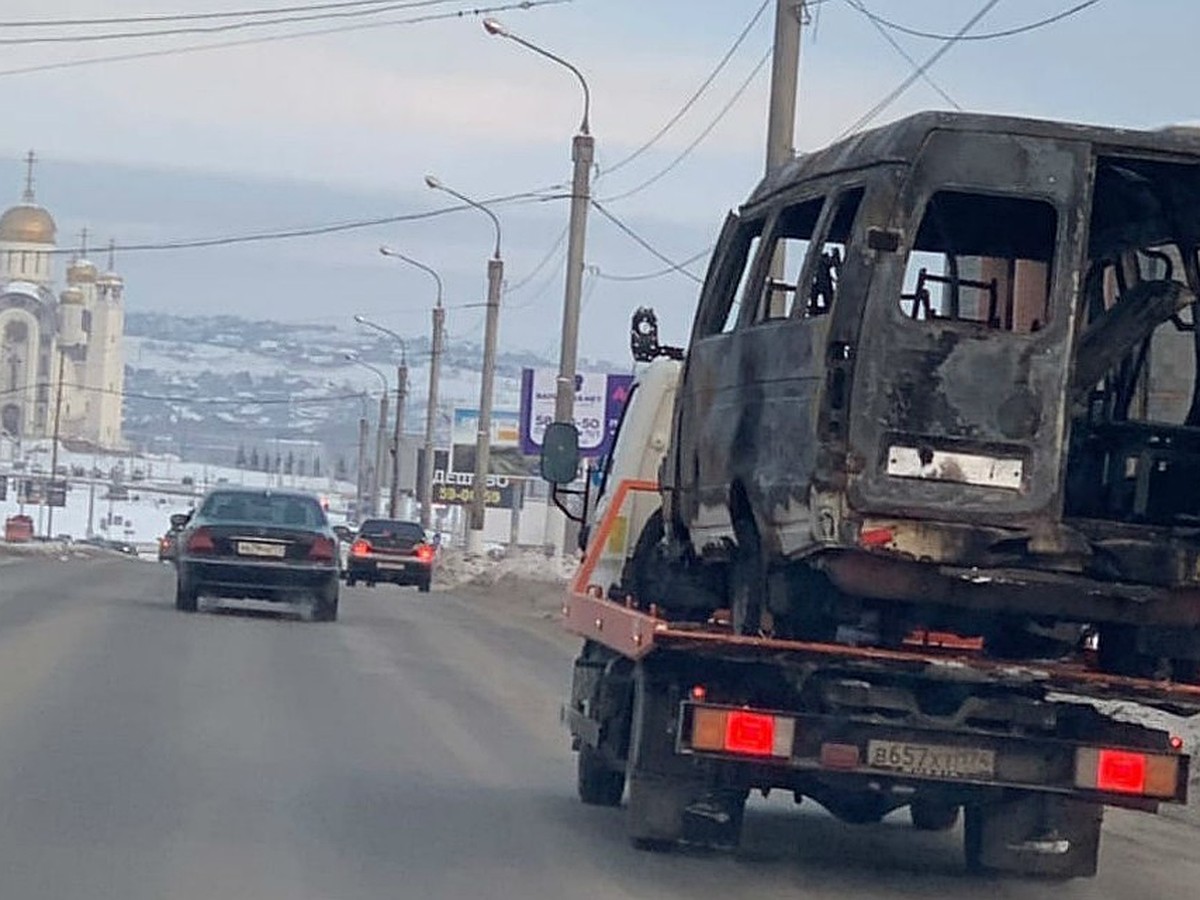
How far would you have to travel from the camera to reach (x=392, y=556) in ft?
172

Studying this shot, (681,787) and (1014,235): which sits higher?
(1014,235)

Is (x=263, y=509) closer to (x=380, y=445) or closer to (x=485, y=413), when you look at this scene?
(x=485, y=413)

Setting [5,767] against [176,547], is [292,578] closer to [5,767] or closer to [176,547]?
[176,547]

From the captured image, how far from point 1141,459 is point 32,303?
16308cm

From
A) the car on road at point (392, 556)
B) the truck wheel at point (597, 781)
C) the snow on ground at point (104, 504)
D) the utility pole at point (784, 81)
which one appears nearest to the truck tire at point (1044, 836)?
the truck wheel at point (597, 781)

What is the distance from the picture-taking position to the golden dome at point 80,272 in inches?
7274

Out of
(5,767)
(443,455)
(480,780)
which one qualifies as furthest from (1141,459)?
(443,455)

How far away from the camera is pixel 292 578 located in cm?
3039

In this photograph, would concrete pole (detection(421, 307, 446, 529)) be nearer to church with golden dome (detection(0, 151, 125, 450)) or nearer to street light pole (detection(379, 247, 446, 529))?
street light pole (detection(379, 247, 446, 529))

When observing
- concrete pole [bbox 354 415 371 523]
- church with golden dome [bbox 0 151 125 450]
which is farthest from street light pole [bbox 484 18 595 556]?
church with golden dome [bbox 0 151 125 450]

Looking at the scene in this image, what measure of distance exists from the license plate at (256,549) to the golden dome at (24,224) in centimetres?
14477

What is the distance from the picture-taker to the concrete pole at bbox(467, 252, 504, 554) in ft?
195

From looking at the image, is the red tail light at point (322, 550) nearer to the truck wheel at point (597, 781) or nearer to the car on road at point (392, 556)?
the truck wheel at point (597, 781)

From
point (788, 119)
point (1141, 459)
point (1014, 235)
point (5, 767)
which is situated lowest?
point (5, 767)
